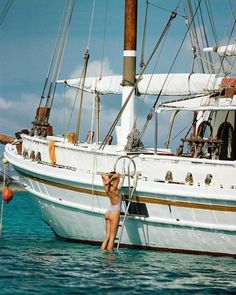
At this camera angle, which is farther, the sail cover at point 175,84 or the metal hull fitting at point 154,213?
the sail cover at point 175,84

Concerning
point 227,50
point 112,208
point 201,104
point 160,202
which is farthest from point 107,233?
point 227,50

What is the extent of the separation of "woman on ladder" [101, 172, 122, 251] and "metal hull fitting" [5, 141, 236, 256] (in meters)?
0.53

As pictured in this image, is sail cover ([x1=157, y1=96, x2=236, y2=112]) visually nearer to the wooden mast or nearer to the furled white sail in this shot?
the furled white sail

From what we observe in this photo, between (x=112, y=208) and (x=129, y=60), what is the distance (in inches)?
232

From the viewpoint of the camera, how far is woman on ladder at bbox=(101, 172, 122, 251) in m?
22.8

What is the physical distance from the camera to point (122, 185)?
76.4 ft

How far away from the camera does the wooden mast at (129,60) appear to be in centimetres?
2736

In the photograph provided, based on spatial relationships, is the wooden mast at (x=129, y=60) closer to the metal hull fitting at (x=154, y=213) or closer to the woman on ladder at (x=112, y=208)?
the metal hull fitting at (x=154, y=213)

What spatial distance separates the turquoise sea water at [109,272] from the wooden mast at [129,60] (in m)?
4.61

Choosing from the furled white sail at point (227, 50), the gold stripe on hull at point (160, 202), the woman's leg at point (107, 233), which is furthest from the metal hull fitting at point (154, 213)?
the furled white sail at point (227, 50)

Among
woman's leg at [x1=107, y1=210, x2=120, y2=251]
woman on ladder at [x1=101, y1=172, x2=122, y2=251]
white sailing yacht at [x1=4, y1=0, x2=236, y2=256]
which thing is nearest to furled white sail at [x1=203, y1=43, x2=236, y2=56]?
white sailing yacht at [x1=4, y1=0, x2=236, y2=256]

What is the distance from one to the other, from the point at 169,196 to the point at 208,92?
4.41 metres

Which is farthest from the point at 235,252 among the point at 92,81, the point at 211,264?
the point at 92,81

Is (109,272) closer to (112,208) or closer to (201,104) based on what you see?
(112,208)
